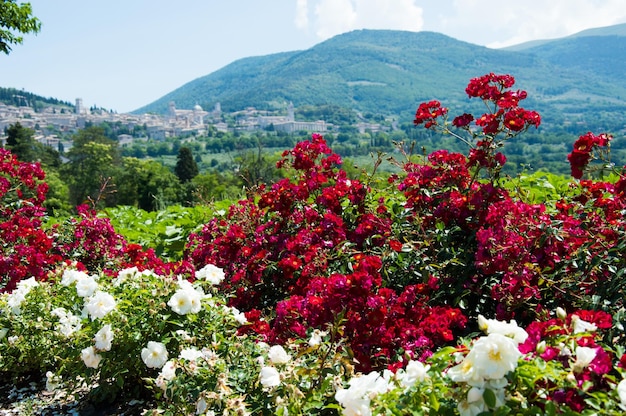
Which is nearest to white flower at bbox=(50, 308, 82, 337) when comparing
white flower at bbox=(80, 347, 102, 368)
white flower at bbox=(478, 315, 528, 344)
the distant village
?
white flower at bbox=(80, 347, 102, 368)

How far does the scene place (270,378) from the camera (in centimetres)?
177

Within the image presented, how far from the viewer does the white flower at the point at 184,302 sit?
2.31m

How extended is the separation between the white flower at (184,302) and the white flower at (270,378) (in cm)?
65

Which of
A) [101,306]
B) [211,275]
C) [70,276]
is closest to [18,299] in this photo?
[70,276]

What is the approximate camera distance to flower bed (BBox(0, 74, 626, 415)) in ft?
4.60

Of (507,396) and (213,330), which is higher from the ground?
(507,396)

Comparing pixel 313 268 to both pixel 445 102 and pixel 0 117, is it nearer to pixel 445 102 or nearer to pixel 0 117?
pixel 0 117

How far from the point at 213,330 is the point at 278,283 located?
98cm

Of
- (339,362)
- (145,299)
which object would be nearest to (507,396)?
(339,362)

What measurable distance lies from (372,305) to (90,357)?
1262 millimetres

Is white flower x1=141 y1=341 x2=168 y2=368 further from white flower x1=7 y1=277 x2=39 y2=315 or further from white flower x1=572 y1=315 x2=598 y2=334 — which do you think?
white flower x1=572 y1=315 x2=598 y2=334

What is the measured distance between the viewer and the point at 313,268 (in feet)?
9.59

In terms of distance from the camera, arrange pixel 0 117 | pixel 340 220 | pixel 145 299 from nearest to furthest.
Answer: pixel 145 299
pixel 340 220
pixel 0 117

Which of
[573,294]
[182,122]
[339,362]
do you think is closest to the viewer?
[339,362]
